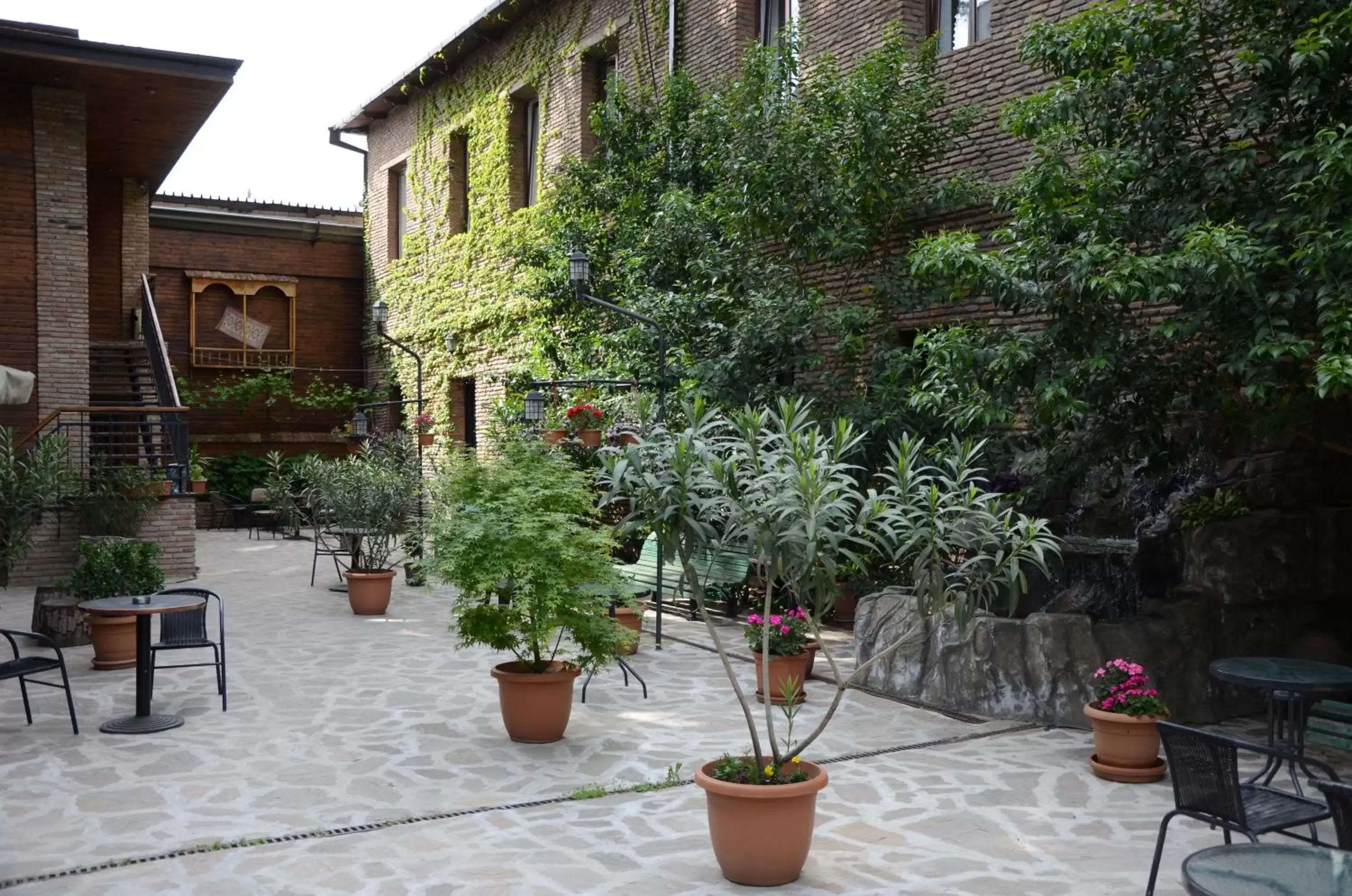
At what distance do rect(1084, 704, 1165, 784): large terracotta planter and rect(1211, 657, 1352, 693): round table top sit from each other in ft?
1.65

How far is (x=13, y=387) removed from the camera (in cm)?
909

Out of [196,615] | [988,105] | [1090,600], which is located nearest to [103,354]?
[196,615]

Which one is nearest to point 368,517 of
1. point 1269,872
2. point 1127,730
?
point 1127,730

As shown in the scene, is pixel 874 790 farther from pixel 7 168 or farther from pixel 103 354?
pixel 103 354

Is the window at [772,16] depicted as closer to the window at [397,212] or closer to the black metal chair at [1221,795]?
the black metal chair at [1221,795]

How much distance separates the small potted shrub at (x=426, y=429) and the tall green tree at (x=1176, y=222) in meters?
12.0

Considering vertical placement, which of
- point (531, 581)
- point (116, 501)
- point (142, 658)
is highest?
point (116, 501)

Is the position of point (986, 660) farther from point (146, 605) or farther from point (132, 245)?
point (132, 245)

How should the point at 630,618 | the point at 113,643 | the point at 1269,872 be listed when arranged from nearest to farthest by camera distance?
the point at 1269,872
the point at 113,643
the point at 630,618

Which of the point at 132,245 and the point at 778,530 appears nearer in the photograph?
the point at 778,530

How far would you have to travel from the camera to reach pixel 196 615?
768 cm

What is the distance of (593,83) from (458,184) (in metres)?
4.32

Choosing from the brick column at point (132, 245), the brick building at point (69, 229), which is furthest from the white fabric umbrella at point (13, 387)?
the brick column at point (132, 245)

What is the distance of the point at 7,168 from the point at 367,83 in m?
→ 8.83
